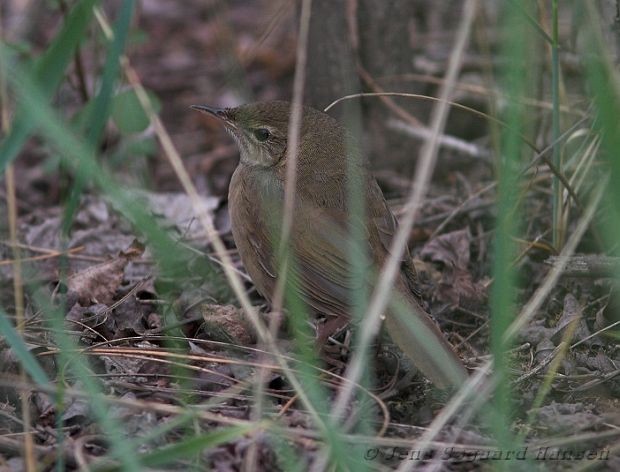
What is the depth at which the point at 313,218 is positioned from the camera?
399 centimetres

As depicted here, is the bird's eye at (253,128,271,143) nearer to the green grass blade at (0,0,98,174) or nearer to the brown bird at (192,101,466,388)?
the brown bird at (192,101,466,388)

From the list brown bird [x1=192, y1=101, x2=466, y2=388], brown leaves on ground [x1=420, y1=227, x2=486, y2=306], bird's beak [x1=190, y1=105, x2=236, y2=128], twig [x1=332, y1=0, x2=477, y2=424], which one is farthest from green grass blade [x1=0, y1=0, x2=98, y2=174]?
brown leaves on ground [x1=420, y1=227, x2=486, y2=306]

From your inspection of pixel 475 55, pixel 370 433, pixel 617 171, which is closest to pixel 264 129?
pixel 370 433

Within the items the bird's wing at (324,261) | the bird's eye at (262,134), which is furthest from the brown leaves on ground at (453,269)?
the bird's eye at (262,134)

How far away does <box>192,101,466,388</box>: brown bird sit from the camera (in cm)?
381

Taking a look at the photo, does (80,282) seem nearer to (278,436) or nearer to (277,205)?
(277,205)

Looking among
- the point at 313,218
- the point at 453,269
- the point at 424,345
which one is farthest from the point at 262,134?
the point at 424,345

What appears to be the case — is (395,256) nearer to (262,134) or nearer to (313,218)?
(313,218)

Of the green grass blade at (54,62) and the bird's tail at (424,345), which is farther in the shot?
the bird's tail at (424,345)

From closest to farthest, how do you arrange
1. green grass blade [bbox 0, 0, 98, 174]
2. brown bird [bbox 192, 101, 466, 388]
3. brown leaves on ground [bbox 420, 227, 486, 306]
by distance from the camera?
green grass blade [bbox 0, 0, 98, 174] → brown bird [bbox 192, 101, 466, 388] → brown leaves on ground [bbox 420, 227, 486, 306]

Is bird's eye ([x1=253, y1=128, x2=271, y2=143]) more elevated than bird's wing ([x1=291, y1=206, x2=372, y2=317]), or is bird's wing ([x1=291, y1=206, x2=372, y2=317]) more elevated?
bird's eye ([x1=253, y1=128, x2=271, y2=143])

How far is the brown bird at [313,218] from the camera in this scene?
3.81 m

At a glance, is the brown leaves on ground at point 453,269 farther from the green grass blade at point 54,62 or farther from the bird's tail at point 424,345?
the green grass blade at point 54,62

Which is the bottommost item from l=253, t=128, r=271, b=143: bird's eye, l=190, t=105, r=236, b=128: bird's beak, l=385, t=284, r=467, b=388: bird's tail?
l=385, t=284, r=467, b=388: bird's tail
